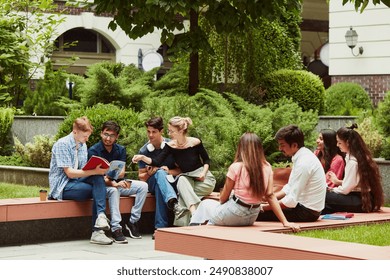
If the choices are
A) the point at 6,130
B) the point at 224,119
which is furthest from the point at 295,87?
the point at 6,130

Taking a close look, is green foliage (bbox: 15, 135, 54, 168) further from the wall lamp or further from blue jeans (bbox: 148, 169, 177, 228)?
the wall lamp

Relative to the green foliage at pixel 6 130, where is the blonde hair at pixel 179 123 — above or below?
above

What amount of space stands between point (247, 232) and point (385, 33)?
54.4 feet

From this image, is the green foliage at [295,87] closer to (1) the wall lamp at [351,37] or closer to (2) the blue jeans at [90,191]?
(1) the wall lamp at [351,37]

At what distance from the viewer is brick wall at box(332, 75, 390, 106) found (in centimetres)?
2498

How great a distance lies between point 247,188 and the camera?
991 cm

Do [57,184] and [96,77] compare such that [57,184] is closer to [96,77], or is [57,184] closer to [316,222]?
[316,222]

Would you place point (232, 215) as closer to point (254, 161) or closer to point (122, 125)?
point (254, 161)

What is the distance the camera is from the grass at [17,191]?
1478 cm

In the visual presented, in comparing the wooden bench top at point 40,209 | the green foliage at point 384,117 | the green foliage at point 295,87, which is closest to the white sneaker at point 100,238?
the wooden bench top at point 40,209

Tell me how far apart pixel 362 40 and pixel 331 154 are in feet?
44.5

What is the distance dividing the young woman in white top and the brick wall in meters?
13.5

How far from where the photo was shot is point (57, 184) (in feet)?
39.5
